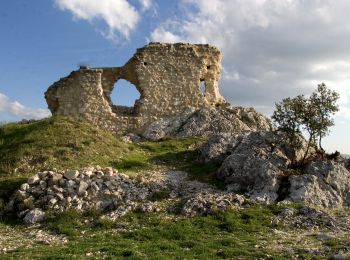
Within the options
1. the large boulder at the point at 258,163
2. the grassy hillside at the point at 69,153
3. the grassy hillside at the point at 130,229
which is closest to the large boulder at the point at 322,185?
the large boulder at the point at 258,163

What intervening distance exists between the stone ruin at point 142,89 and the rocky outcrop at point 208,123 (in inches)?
42.9

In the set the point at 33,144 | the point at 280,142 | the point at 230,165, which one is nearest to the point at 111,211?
the point at 230,165

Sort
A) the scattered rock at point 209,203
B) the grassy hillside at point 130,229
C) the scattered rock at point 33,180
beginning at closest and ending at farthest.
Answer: the grassy hillside at point 130,229, the scattered rock at point 209,203, the scattered rock at point 33,180

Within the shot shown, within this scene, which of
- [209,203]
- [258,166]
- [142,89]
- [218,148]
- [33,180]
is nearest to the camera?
[209,203]

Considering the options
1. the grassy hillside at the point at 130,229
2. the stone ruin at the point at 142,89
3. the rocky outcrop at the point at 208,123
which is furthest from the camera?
the stone ruin at the point at 142,89

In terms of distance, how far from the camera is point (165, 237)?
14.0 metres

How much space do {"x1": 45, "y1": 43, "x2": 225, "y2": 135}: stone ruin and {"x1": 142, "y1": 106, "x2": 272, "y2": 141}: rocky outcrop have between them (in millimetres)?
1091

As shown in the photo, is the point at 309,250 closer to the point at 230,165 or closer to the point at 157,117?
the point at 230,165

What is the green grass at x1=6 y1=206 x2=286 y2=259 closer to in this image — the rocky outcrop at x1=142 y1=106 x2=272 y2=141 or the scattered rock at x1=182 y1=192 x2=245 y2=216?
the scattered rock at x1=182 y1=192 x2=245 y2=216

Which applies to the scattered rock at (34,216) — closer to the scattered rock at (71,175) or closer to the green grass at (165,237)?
the green grass at (165,237)

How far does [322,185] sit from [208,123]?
43.8 feet

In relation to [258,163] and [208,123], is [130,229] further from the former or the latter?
[208,123]

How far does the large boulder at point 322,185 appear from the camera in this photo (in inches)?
714

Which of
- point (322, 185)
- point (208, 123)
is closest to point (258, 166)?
point (322, 185)
